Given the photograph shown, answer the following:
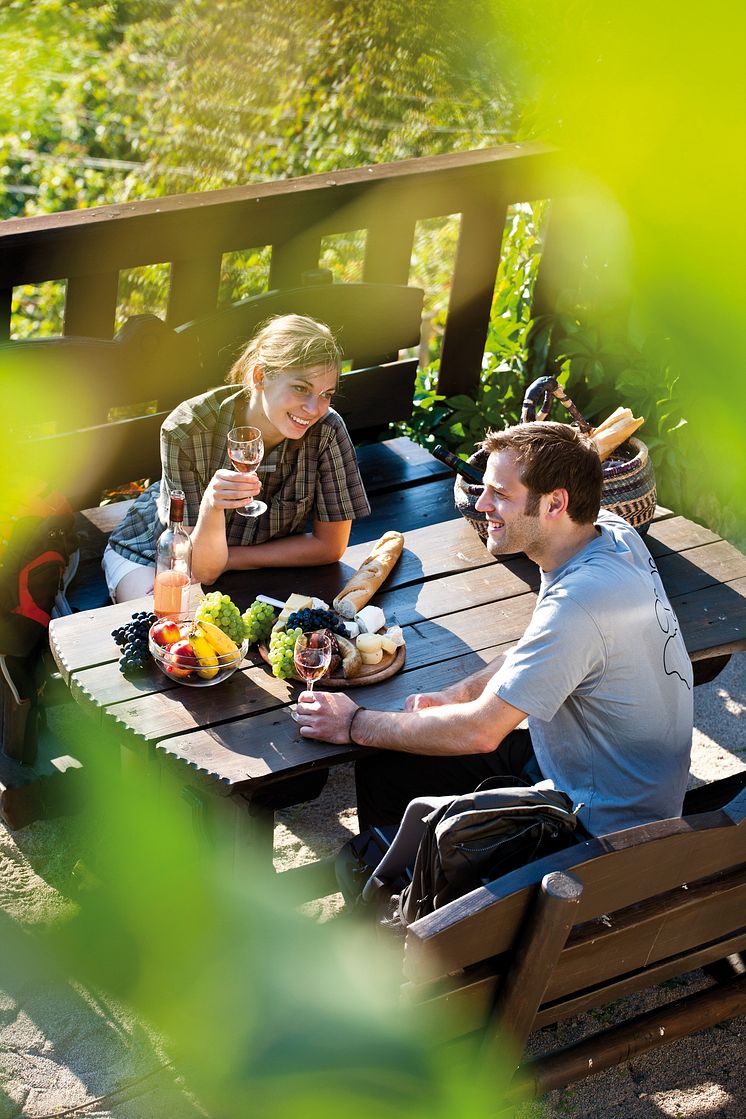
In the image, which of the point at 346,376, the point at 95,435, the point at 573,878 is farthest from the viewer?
the point at 346,376

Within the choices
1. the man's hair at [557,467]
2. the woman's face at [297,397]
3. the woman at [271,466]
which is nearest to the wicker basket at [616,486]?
the woman at [271,466]

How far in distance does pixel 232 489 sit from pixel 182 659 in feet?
1.69

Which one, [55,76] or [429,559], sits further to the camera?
[55,76]

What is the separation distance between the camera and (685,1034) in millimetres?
2631

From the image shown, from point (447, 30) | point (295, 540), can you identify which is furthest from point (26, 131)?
point (295, 540)

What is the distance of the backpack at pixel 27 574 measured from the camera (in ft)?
10.6

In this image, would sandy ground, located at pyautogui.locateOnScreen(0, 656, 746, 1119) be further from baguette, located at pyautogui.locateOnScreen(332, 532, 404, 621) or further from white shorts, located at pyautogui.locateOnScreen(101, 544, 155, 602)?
baguette, located at pyautogui.locateOnScreen(332, 532, 404, 621)

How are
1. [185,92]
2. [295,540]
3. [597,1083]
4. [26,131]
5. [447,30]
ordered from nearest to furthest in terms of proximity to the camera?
[597,1083] < [295,540] < [447,30] < [185,92] < [26,131]

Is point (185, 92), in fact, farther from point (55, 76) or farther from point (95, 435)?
point (95, 435)

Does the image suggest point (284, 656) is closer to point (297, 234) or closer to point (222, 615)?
point (222, 615)

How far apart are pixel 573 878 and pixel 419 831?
559 mm

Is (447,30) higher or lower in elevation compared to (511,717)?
higher

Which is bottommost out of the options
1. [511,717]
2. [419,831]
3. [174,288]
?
[419,831]

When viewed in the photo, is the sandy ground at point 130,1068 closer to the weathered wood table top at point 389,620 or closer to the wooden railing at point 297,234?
the weathered wood table top at point 389,620
